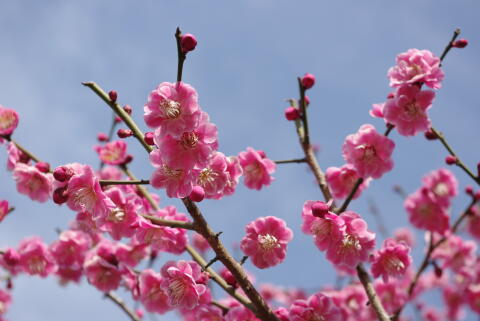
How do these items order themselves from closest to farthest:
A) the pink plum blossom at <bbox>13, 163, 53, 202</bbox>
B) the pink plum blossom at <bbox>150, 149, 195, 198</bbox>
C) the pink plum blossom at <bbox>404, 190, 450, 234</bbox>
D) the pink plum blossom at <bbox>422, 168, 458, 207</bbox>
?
the pink plum blossom at <bbox>150, 149, 195, 198</bbox> < the pink plum blossom at <bbox>13, 163, 53, 202</bbox> < the pink plum blossom at <bbox>404, 190, 450, 234</bbox> < the pink plum blossom at <bbox>422, 168, 458, 207</bbox>

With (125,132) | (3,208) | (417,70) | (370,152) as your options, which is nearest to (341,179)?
(370,152)

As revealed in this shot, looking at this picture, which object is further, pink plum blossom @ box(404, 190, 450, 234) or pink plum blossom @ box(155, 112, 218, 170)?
pink plum blossom @ box(404, 190, 450, 234)

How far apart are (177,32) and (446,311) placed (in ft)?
24.4

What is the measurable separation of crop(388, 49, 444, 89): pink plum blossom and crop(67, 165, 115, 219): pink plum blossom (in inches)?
63.6

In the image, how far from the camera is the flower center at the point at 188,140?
7.19 feet

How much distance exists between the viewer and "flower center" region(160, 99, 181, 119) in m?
2.15

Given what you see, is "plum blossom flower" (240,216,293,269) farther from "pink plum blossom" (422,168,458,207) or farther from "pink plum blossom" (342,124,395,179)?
"pink plum blossom" (422,168,458,207)

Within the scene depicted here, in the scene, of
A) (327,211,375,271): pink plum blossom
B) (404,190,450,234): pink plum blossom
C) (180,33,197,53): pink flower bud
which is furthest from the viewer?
(404,190,450,234): pink plum blossom

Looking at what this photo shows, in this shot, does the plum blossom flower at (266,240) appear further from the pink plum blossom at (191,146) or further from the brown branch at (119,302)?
the brown branch at (119,302)

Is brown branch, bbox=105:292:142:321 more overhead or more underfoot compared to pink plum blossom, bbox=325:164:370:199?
more underfoot

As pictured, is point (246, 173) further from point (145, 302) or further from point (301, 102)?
point (145, 302)

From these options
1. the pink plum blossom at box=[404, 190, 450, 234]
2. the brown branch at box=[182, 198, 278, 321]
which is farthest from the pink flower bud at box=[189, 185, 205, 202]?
the pink plum blossom at box=[404, 190, 450, 234]

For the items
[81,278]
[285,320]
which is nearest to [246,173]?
[285,320]

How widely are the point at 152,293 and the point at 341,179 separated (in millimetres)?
1415
